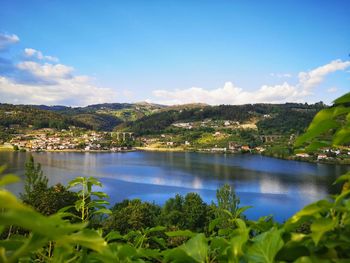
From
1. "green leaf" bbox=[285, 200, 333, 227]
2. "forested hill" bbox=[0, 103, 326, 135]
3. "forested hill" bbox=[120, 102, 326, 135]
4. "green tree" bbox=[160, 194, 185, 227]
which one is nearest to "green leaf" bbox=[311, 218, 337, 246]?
"green leaf" bbox=[285, 200, 333, 227]

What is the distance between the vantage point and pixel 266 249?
0.50 meters

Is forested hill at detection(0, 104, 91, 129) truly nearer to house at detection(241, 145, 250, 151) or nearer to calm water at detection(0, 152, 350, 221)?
calm water at detection(0, 152, 350, 221)

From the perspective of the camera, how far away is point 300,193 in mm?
34688

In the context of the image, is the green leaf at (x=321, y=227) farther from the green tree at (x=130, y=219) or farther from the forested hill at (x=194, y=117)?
the forested hill at (x=194, y=117)

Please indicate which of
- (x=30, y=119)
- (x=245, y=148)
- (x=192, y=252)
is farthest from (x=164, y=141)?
(x=192, y=252)

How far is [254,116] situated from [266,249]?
12301cm

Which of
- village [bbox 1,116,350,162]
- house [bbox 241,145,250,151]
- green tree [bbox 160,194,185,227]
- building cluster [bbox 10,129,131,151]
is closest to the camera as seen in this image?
green tree [bbox 160,194,185,227]

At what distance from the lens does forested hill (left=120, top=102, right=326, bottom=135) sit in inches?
4079

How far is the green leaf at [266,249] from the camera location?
0.49m

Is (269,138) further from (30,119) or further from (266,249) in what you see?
(266,249)

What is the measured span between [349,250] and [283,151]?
72778 mm

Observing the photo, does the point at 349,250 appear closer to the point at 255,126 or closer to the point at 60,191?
the point at 60,191

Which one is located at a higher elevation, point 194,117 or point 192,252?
point 194,117

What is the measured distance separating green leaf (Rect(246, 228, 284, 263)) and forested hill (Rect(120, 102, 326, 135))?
9882 cm
